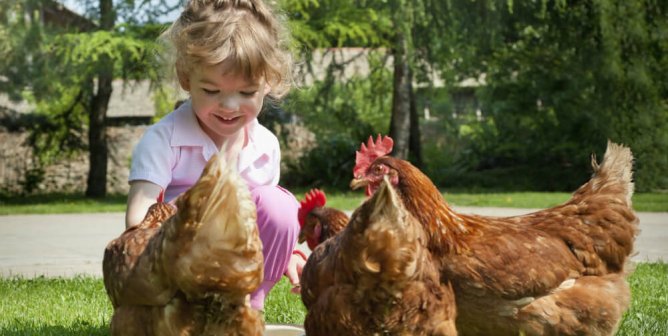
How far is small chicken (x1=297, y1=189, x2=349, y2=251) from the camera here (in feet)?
14.7

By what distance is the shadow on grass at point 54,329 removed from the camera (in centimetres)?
378

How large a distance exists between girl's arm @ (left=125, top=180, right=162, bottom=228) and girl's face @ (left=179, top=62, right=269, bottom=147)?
16.0 inches

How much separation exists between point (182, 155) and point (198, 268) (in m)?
1.32

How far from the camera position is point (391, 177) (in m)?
3.40

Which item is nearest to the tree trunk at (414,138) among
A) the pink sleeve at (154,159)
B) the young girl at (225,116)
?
the young girl at (225,116)

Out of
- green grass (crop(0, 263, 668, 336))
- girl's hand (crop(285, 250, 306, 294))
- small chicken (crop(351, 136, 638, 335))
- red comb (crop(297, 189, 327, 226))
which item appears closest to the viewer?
small chicken (crop(351, 136, 638, 335))

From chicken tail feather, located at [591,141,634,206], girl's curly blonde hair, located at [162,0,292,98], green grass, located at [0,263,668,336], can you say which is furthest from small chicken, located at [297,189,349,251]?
chicken tail feather, located at [591,141,634,206]

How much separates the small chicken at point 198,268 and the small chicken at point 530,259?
0.79 metres

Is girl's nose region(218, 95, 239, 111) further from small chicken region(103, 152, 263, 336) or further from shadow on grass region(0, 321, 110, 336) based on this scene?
shadow on grass region(0, 321, 110, 336)

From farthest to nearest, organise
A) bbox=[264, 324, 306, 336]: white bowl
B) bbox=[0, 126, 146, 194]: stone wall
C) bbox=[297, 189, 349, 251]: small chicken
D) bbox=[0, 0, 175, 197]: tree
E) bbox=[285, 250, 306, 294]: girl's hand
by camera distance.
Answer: bbox=[0, 126, 146, 194]: stone wall < bbox=[0, 0, 175, 197]: tree < bbox=[297, 189, 349, 251]: small chicken < bbox=[285, 250, 306, 294]: girl's hand < bbox=[264, 324, 306, 336]: white bowl

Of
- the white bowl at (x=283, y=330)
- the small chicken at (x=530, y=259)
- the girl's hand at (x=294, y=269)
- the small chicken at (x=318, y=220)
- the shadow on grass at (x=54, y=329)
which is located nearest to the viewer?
the small chicken at (x=530, y=259)

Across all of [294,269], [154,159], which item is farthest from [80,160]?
[154,159]

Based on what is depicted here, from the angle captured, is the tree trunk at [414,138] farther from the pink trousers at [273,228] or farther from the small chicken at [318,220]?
the pink trousers at [273,228]

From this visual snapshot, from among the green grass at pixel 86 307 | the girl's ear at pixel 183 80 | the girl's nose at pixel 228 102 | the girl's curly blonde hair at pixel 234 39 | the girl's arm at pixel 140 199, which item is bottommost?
the green grass at pixel 86 307
